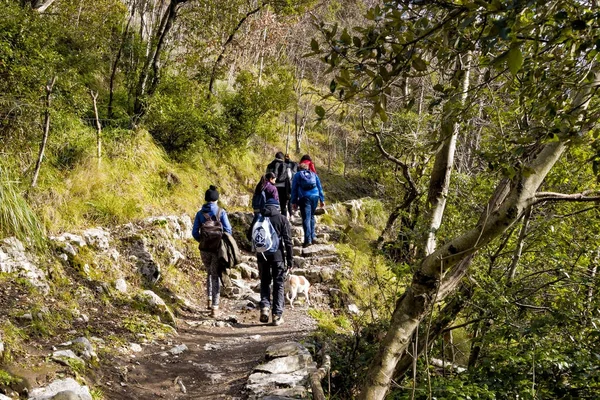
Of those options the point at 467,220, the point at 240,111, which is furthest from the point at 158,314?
the point at 240,111

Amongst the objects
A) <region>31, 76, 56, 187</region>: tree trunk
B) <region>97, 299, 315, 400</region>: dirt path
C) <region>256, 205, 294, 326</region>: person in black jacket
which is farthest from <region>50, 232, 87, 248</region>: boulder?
<region>256, 205, 294, 326</region>: person in black jacket

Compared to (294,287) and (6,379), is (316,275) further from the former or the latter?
(6,379)

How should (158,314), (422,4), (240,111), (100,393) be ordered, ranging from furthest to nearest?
1. (240,111)
2. (158,314)
3. (100,393)
4. (422,4)

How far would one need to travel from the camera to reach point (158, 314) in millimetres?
6949

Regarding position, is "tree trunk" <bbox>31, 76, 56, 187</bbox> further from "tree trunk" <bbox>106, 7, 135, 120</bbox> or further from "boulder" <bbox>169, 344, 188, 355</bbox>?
"tree trunk" <bbox>106, 7, 135, 120</bbox>

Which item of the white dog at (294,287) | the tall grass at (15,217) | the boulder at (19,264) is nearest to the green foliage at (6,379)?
the boulder at (19,264)

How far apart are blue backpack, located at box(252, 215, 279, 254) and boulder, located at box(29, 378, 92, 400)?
340cm

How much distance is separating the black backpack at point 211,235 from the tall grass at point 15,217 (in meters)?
2.34

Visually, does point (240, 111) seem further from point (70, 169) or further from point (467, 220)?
point (467, 220)

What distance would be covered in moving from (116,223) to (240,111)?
19.8 ft

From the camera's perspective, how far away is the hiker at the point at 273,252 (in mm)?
7020

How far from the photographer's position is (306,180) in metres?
10.8

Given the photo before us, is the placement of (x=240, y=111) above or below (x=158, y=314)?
above

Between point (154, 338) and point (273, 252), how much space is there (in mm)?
2113
